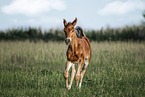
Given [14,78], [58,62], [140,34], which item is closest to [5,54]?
[58,62]

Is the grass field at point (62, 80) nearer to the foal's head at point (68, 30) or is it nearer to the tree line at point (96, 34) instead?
the foal's head at point (68, 30)

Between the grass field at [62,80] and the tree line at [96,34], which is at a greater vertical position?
the tree line at [96,34]

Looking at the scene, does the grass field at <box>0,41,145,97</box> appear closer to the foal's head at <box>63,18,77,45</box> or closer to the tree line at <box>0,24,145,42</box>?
the foal's head at <box>63,18,77,45</box>

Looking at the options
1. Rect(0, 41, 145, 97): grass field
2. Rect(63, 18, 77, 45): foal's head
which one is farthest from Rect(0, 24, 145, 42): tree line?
Rect(63, 18, 77, 45): foal's head

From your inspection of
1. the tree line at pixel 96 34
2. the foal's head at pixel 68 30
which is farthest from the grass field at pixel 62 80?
the tree line at pixel 96 34

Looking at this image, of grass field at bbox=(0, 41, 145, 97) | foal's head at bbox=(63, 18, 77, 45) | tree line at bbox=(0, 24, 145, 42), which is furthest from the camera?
tree line at bbox=(0, 24, 145, 42)

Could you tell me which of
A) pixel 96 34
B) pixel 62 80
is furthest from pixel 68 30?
pixel 96 34

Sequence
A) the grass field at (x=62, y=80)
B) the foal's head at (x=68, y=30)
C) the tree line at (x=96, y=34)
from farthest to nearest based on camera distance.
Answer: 1. the tree line at (x=96, y=34)
2. the grass field at (x=62, y=80)
3. the foal's head at (x=68, y=30)

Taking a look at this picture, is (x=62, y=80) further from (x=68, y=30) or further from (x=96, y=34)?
(x=96, y=34)

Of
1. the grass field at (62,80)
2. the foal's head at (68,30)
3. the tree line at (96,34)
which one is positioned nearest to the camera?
the foal's head at (68,30)

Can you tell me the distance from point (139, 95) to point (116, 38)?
59.7 ft

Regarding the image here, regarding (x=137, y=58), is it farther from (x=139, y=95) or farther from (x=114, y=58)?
(x=139, y=95)

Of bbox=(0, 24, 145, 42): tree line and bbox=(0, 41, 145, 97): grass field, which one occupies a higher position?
bbox=(0, 24, 145, 42): tree line

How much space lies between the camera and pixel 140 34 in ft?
77.3
